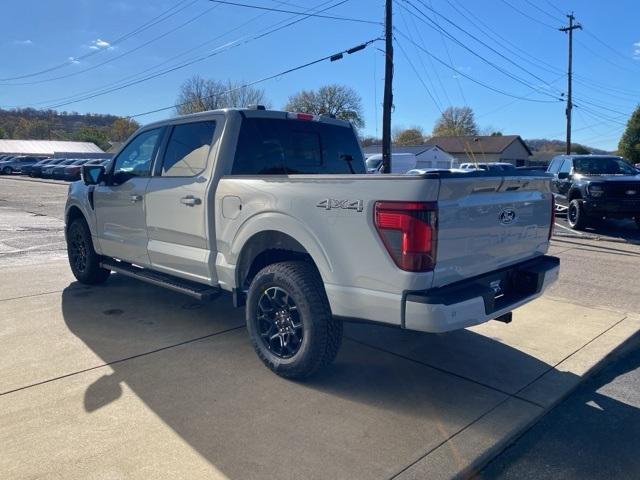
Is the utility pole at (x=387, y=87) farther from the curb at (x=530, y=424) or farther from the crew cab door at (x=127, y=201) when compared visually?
the curb at (x=530, y=424)

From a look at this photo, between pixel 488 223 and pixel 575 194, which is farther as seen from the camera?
pixel 575 194

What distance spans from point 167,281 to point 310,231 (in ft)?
6.52

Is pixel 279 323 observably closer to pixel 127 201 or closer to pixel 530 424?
pixel 530 424

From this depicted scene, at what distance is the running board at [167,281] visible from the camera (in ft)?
14.6

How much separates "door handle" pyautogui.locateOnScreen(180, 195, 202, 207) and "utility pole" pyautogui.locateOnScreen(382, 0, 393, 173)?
15322 mm


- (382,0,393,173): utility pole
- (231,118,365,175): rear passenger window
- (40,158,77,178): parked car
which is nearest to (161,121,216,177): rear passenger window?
(231,118,365,175): rear passenger window

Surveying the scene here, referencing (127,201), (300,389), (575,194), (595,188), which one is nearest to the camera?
(300,389)

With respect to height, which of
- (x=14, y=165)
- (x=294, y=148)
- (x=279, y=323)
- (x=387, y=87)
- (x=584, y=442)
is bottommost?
(x=14, y=165)

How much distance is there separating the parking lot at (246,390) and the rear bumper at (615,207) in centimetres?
627

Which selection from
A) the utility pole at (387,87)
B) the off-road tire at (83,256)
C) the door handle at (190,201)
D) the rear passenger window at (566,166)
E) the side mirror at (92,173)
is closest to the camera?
the door handle at (190,201)

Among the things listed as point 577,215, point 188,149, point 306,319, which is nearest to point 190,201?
point 188,149

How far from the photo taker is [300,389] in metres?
3.70

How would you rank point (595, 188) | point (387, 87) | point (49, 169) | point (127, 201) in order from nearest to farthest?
1. point (127, 201)
2. point (595, 188)
3. point (387, 87)
4. point (49, 169)

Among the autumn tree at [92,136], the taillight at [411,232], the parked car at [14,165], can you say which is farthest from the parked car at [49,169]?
the autumn tree at [92,136]
